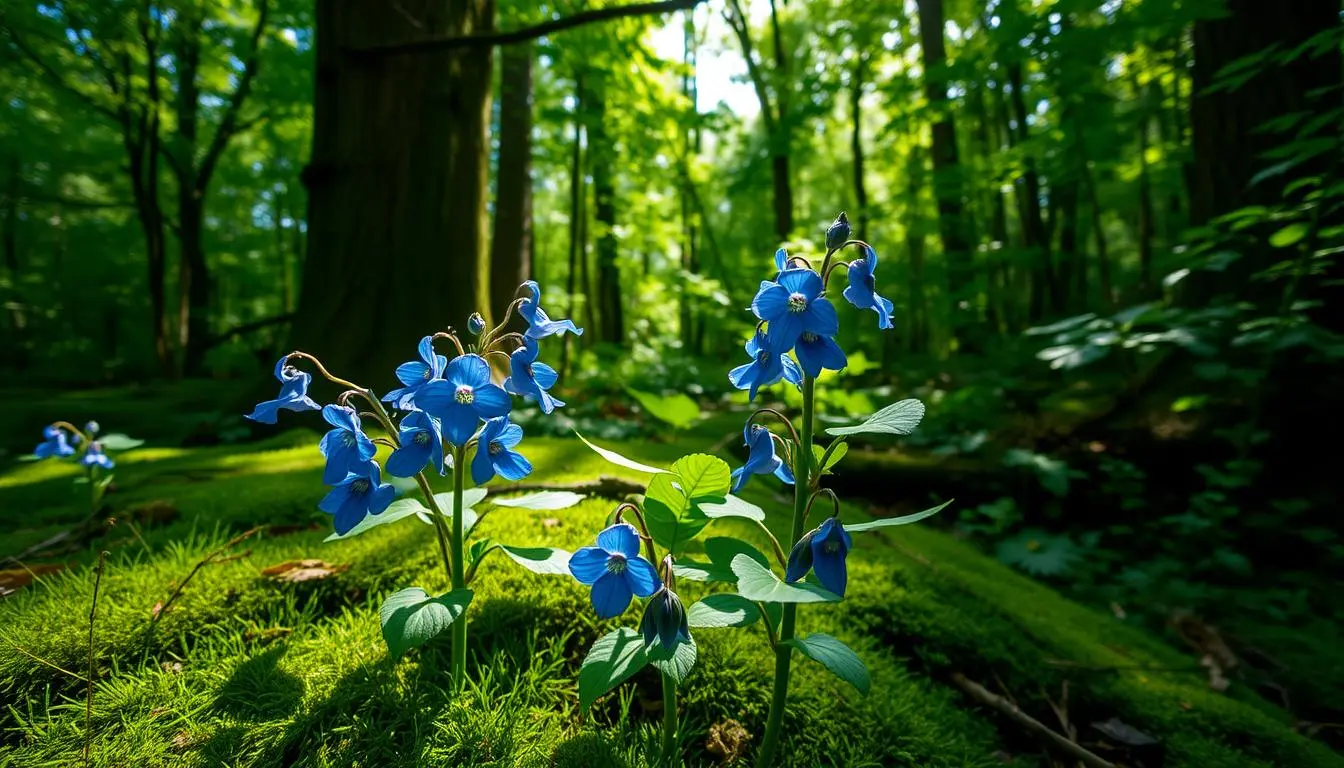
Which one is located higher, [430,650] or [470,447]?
[470,447]

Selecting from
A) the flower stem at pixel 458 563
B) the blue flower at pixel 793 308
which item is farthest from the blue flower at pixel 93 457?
the blue flower at pixel 793 308

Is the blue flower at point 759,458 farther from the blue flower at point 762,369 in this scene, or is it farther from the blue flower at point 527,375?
the blue flower at point 527,375

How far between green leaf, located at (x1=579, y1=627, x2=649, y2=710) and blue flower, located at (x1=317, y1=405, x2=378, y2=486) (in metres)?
0.52

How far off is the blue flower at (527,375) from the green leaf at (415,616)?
0.37 meters

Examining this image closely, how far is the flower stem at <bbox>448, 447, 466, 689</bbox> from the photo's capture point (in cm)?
113

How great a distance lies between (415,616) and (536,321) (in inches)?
23.2

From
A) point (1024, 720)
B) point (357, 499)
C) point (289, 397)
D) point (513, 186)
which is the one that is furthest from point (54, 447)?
point (513, 186)

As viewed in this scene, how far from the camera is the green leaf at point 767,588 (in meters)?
0.81

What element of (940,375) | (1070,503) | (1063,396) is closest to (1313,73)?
(1063,396)

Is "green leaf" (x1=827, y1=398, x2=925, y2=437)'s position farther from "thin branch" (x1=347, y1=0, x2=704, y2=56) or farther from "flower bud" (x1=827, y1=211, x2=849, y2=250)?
"thin branch" (x1=347, y1=0, x2=704, y2=56)

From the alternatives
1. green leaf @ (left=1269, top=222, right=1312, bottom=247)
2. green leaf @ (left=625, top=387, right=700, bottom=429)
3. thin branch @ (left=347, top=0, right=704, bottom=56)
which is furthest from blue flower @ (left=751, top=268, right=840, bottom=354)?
green leaf @ (left=1269, top=222, right=1312, bottom=247)

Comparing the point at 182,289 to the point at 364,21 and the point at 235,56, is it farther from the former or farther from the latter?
the point at 364,21

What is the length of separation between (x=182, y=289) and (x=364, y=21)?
10775 millimetres

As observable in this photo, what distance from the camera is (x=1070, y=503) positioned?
4.32m
